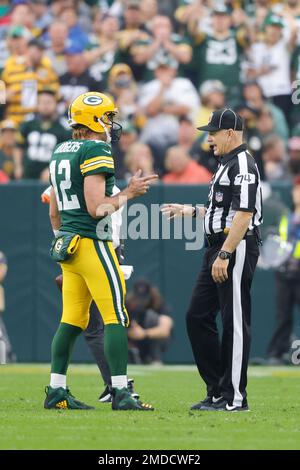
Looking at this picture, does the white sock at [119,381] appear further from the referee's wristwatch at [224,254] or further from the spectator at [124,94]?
the spectator at [124,94]

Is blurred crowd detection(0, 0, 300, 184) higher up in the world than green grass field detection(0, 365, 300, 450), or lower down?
higher up

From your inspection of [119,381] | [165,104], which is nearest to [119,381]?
[119,381]

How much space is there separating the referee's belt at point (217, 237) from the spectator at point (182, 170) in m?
6.64

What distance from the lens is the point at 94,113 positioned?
Result: 26.0 feet

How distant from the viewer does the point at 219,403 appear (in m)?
8.16

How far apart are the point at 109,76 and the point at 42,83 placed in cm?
96

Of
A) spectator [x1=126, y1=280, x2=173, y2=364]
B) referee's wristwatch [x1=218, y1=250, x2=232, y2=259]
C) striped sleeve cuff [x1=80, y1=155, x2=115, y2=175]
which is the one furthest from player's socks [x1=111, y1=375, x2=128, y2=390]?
spectator [x1=126, y1=280, x2=173, y2=364]

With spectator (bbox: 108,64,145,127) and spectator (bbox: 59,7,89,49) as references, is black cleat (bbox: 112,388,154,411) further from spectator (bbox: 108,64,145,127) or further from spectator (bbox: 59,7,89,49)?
spectator (bbox: 59,7,89,49)

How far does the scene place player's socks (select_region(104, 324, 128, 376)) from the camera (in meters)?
7.75

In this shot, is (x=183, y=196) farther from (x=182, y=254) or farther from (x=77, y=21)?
(x=77, y=21)

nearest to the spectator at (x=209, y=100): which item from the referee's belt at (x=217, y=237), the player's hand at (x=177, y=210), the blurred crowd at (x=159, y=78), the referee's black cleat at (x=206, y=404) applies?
the blurred crowd at (x=159, y=78)

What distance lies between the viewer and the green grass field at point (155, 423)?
6488 mm

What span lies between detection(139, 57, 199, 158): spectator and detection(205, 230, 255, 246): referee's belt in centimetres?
757

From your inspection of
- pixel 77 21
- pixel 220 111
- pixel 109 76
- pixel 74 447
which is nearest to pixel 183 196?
pixel 109 76
